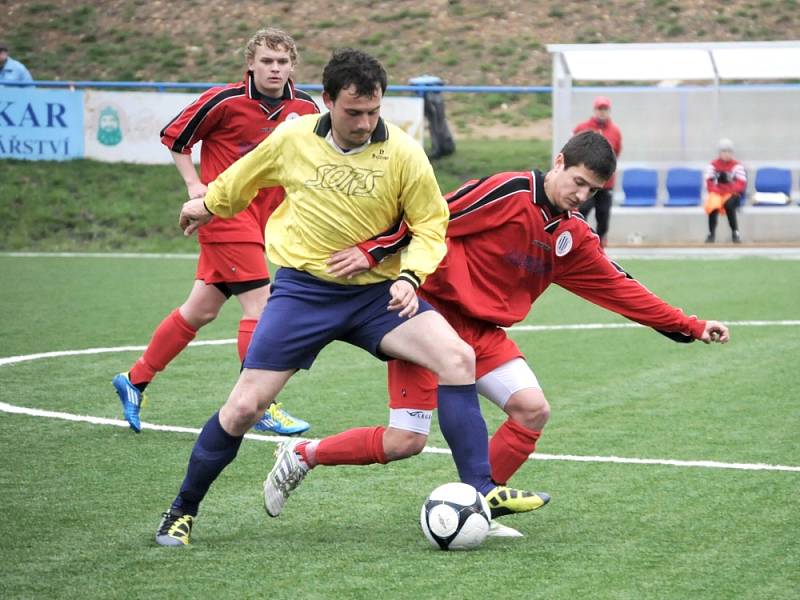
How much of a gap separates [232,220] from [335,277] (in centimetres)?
247

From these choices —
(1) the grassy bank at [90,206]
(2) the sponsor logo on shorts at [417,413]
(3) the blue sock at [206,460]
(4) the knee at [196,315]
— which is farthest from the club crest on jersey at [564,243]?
(1) the grassy bank at [90,206]

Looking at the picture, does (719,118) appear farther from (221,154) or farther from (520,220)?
(520,220)

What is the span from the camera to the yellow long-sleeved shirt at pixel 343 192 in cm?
497

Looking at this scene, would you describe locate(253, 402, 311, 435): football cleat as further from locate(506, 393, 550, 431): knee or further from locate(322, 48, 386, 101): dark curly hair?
locate(322, 48, 386, 101): dark curly hair

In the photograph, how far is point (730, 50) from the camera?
2075 cm

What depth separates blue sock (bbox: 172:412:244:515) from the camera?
5016 millimetres

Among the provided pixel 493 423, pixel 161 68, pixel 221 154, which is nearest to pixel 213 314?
pixel 221 154

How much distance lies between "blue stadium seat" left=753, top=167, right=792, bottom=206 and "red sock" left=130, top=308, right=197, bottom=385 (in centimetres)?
1405

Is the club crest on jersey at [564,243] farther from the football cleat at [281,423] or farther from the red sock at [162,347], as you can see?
the red sock at [162,347]

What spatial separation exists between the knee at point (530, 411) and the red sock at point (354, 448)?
1.73ft

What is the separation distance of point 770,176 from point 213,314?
14349 millimetres

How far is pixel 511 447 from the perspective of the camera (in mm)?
5379

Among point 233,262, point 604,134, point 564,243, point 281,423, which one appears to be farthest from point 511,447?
point 604,134

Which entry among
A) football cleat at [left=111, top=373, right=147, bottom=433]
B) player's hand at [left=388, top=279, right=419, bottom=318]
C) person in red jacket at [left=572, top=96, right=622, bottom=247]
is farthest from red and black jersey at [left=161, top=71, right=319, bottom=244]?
person in red jacket at [left=572, top=96, right=622, bottom=247]
